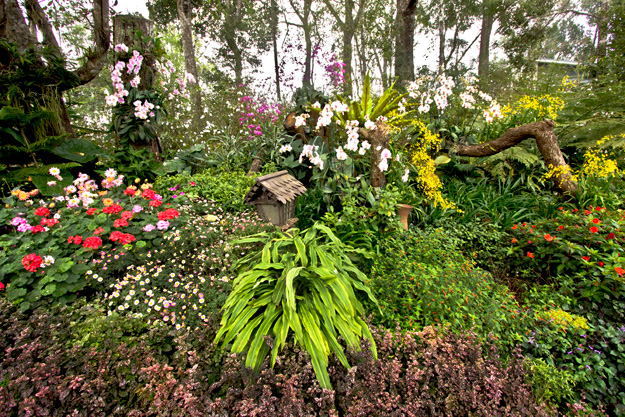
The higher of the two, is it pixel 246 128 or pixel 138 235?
pixel 246 128

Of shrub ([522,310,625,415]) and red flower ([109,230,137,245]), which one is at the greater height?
red flower ([109,230,137,245])

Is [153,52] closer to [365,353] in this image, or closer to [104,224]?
[104,224]

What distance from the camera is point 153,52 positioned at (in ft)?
13.9

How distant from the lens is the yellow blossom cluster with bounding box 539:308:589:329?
183 centimetres

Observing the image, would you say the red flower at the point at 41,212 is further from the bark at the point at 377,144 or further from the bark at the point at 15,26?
the bark at the point at 15,26

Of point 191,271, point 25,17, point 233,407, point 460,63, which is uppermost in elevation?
point 460,63

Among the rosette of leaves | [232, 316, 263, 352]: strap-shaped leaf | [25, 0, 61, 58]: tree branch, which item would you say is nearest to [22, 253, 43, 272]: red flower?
the rosette of leaves

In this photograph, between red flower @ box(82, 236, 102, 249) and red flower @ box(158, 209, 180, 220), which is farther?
red flower @ box(158, 209, 180, 220)

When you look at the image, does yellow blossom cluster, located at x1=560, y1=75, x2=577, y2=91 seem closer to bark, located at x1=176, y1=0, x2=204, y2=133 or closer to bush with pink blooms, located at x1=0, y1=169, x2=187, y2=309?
bush with pink blooms, located at x1=0, y1=169, x2=187, y2=309

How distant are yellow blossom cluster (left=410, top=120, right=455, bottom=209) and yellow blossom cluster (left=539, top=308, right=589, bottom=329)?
5.49ft

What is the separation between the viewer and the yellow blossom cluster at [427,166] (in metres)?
3.48

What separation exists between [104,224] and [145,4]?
565 inches

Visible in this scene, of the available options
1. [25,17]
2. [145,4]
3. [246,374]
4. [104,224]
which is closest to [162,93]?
[25,17]

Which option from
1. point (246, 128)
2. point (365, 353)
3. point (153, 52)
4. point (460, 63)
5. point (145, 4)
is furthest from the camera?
point (460, 63)
